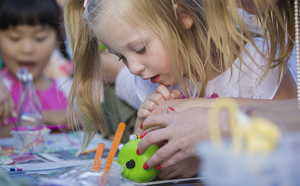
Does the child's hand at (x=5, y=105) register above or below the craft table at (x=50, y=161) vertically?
above

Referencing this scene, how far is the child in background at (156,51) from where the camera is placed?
2.64 feet

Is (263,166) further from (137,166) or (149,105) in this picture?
(149,105)

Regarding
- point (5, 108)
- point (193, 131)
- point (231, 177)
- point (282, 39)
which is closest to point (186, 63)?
point (282, 39)

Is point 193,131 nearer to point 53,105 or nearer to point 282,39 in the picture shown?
point 282,39

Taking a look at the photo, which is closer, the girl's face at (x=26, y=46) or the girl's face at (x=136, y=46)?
the girl's face at (x=136, y=46)

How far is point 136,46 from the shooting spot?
80 cm

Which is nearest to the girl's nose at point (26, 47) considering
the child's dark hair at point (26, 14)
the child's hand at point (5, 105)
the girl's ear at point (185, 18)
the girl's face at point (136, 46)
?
the child's dark hair at point (26, 14)

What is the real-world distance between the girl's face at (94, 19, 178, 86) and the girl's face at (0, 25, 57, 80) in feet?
3.98

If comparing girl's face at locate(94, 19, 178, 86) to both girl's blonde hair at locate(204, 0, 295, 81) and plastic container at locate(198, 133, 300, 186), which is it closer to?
girl's blonde hair at locate(204, 0, 295, 81)

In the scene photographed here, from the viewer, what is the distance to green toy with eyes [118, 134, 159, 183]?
579 mm

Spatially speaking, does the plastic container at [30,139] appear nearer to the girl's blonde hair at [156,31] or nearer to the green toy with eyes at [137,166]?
the girl's blonde hair at [156,31]

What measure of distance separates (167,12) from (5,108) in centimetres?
88

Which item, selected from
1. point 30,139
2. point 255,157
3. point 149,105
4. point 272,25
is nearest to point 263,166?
point 255,157

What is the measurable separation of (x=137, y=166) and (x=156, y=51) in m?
0.36
